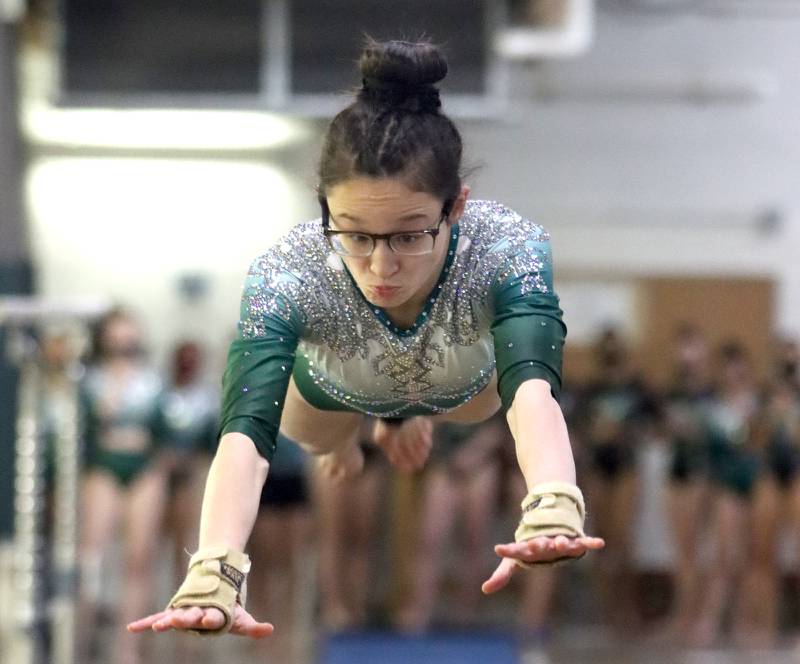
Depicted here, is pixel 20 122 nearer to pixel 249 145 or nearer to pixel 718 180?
pixel 249 145

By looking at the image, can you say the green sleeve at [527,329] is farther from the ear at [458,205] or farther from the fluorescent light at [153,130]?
the fluorescent light at [153,130]

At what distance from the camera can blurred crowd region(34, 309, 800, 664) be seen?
5395mm

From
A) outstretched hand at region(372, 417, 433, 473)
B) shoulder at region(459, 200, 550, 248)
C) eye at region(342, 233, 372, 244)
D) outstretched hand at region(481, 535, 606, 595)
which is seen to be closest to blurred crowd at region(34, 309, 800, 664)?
outstretched hand at region(372, 417, 433, 473)

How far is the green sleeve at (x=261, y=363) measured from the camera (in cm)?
179

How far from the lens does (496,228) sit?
204 centimetres

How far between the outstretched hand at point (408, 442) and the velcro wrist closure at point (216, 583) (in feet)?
3.27

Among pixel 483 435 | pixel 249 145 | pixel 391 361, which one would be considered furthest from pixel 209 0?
pixel 391 361

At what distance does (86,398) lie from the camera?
5285 millimetres

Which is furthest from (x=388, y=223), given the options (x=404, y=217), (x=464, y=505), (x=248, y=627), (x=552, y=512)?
(x=464, y=505)

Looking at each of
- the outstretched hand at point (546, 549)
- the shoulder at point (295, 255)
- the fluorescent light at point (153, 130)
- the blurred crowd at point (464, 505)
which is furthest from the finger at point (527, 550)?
the fluorescent light at point (153, 130)

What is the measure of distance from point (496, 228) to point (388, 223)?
11.9 inches

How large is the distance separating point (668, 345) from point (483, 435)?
143 cm

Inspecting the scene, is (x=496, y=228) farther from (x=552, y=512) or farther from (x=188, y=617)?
(x=188, y=617)

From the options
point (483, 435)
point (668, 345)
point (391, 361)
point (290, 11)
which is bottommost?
point (391, 361)
